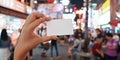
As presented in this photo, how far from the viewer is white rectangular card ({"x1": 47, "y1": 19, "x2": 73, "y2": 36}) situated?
1613mm

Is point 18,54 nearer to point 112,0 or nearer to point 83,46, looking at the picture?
point 83,46

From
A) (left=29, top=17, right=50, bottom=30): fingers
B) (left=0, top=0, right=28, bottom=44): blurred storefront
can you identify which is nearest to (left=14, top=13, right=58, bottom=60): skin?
(left=29, top=17, right=50, bottom=30): fingers

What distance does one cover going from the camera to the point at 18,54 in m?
1.73

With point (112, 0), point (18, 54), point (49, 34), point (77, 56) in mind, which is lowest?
point (77, 56)

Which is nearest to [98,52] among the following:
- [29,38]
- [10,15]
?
[10,15]

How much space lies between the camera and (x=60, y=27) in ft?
5.31

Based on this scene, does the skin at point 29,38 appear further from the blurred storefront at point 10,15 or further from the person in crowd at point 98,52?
the blurred storefront at point 10,15

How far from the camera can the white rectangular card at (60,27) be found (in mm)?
1613

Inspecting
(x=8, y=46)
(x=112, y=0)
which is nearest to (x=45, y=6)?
(x=112, y=0)

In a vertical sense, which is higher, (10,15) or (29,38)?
(10,15)

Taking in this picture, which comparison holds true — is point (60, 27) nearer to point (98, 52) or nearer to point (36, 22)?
point (36, 22)

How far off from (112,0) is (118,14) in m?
1.87

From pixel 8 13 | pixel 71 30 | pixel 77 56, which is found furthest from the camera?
pixel 8 13

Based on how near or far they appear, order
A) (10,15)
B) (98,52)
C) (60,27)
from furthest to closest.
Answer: (10,15) < (98,52) < (60,27)
